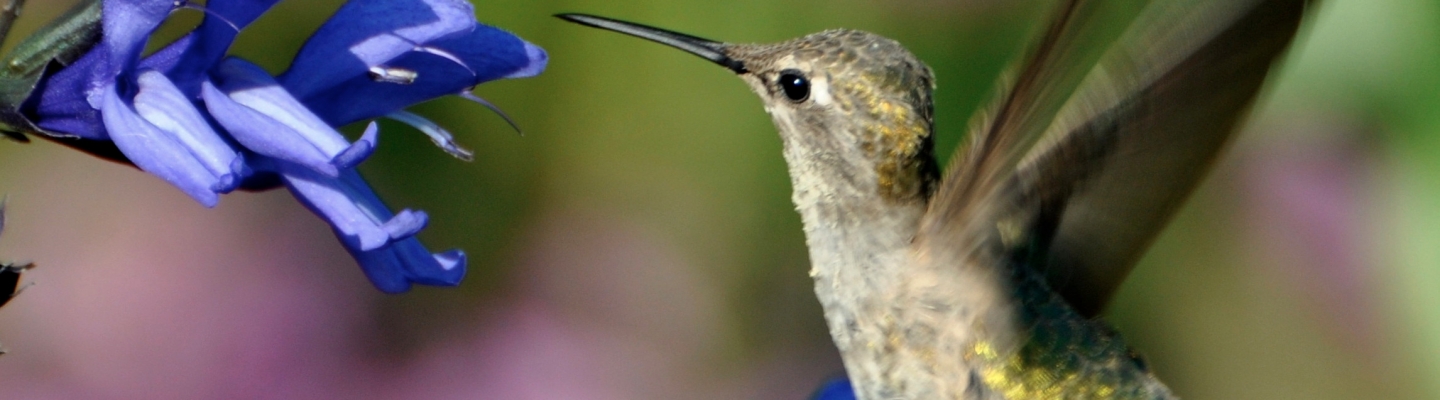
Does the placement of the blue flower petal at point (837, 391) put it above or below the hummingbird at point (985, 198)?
below

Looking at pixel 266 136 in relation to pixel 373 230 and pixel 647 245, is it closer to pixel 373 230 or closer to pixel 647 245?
pixel 373 230

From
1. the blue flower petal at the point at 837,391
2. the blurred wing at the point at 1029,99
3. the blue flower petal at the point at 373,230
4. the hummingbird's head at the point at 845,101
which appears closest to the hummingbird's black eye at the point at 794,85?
the hummingbird's head at the point at 845,101

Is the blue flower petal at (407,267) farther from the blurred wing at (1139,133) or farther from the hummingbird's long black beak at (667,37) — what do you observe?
the blurred wing at (1139,133)

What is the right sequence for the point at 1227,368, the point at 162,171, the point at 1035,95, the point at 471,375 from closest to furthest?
the point at 162,171 → the point at 1035,95 → the point at 471,375 → the point at 1227,368

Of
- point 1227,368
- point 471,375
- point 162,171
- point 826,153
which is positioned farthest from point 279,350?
point 1227,368

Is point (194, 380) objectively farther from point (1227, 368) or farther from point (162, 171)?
point (1227, 368)

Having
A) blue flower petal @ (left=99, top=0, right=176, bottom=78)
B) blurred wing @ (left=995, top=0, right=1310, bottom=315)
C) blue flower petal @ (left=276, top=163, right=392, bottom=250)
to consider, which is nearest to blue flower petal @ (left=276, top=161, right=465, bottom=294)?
blue flower petal @ (left=276, top=163, right=392, bottom=250)
